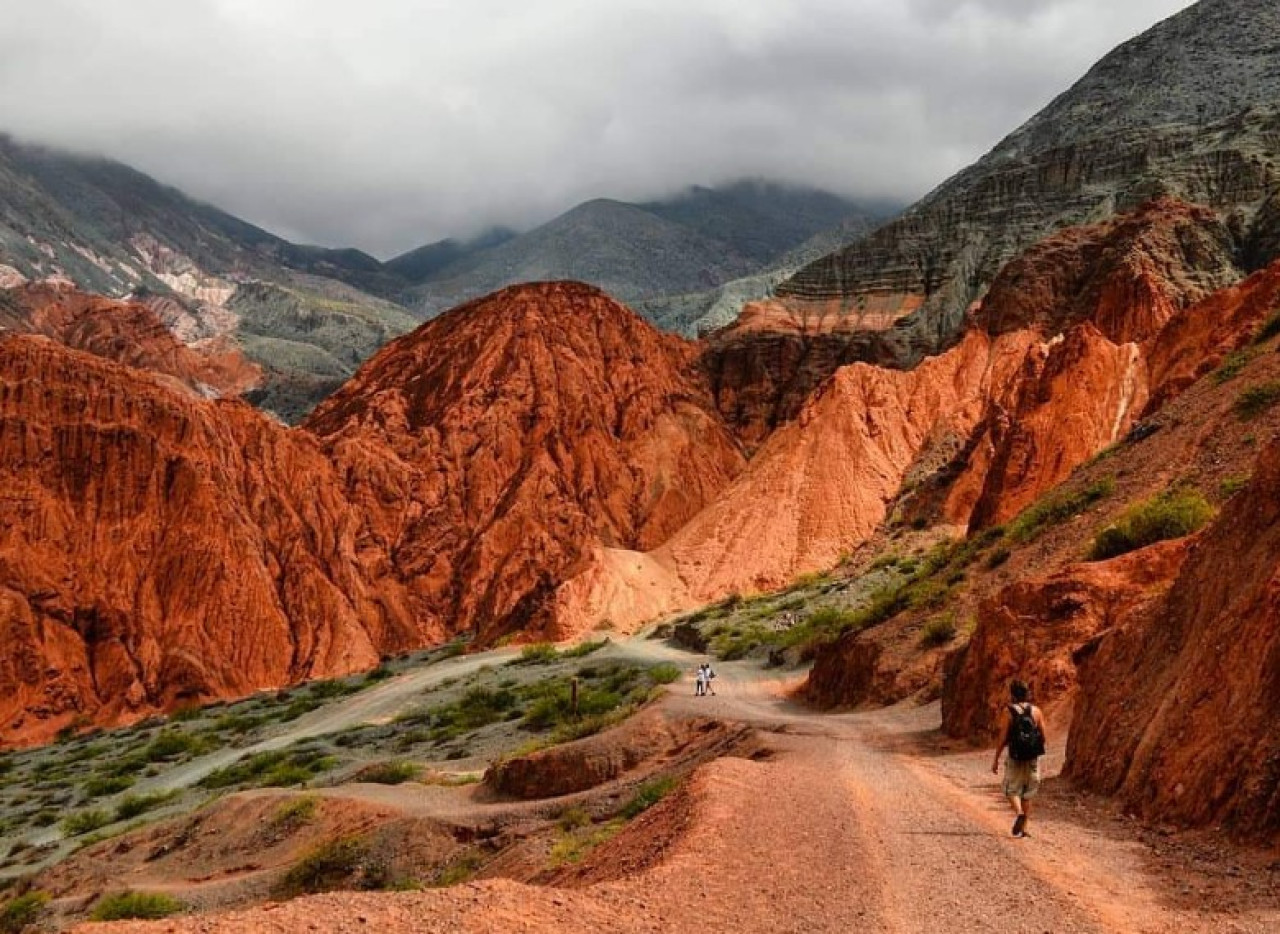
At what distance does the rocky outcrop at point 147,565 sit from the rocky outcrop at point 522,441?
6.12m

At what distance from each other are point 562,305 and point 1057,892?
92926 millimetres

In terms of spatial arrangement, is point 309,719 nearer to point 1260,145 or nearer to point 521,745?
point 521,745

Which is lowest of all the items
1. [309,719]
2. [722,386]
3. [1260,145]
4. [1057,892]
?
[309,719]

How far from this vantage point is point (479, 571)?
75.4 meters

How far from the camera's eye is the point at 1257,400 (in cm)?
2055

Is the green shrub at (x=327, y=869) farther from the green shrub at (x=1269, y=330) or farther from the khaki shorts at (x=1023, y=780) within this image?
the green shrub at (x=1269, y=330)

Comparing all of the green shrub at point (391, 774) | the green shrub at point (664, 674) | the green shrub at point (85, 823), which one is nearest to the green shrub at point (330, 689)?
the green shrub at point (85, 823)

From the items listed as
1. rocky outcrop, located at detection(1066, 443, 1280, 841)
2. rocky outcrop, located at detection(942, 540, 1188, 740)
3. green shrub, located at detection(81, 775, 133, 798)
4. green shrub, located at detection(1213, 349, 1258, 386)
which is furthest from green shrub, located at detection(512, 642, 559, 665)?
rocky outcrop, located at detection(1066, 443, 1280, 841)

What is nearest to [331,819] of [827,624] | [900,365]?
[827,624]

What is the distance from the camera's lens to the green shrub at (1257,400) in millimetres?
20141

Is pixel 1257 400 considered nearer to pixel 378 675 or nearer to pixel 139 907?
pixel 139 907

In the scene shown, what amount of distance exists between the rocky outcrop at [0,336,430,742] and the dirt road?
177 ft

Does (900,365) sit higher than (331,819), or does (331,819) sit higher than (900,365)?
(900,365)

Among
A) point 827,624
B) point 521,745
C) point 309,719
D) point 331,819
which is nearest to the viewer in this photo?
point 331,819
